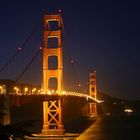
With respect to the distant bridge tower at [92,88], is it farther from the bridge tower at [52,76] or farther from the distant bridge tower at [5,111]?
the distant bridge tower at [5,111]

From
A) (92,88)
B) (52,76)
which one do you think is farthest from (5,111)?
(92,88)

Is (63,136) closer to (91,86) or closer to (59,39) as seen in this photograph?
(59,39)

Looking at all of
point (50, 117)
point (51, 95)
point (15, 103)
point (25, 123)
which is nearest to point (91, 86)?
point (50, 117)

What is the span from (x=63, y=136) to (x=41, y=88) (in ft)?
10.9

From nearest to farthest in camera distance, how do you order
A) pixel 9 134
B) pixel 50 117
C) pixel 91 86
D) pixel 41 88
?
pixel 9 134, pixel 41 88, pixel 50 117, pixel 91 86

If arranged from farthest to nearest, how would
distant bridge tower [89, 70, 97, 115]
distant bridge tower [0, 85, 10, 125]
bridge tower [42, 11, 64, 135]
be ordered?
1. distant bridge tower [89, 70, 97, 115]
2. bridge tower [42, 11, 64, 135]
3. distant bridge tower [0, 85, 10, 125]

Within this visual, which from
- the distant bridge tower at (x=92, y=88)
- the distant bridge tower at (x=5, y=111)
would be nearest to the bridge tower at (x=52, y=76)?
the distant bridge tower at (x=5, y=111)

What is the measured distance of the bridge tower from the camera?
104 feet

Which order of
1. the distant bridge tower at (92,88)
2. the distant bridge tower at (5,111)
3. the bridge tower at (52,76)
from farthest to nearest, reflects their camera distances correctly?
the distant bridge tower at (92,88)
the bridge tower at (52,76)
the distant bridge tower at (5,111)

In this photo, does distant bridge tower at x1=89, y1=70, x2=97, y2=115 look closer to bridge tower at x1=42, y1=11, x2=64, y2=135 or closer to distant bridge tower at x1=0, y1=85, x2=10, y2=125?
bridge tower at x1=42, y1=11, x2=64, y2=135

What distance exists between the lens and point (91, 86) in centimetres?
8838

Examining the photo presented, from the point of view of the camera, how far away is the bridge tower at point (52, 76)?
3167 centimetres

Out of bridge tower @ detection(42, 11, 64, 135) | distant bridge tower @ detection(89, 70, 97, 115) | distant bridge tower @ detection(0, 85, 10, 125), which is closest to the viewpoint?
distant bridge tower @ detection(0, 85, 10, 125)

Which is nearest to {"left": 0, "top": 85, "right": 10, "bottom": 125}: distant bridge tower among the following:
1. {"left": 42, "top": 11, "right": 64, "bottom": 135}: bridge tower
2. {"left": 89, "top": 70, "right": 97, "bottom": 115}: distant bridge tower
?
{"left": 42, "top": 11, "right": 64, "bottom": 135}: bridge tower
